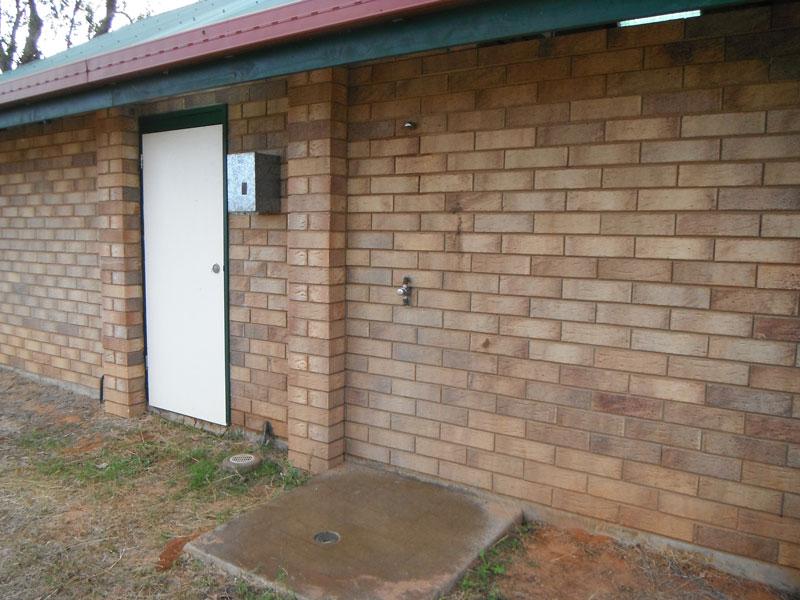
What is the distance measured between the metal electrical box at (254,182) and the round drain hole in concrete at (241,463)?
5.43ft

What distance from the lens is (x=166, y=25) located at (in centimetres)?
543

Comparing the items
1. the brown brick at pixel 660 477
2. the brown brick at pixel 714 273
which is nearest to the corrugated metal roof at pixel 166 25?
the brown brick at pixel 714 273

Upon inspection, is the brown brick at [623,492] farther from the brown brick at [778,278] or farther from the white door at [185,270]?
the white door at [185,270]

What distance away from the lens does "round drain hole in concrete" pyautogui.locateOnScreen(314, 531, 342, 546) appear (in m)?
3.13

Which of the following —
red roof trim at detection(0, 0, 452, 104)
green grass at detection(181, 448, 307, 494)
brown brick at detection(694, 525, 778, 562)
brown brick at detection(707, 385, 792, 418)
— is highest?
red roof trim at detection(0, 0, 452, 104)

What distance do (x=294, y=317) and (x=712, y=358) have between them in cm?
246

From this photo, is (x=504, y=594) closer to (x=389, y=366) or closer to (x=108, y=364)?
(x=389, y=366)

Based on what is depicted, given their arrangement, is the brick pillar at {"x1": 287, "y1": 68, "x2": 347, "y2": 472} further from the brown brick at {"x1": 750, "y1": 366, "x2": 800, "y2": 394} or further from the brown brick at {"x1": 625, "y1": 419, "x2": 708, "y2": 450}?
the brown brick at {"x1": 750, "y1": 366, "x2": 800, "y2": 394}

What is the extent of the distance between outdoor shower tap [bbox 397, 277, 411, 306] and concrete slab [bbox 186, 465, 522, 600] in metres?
1.10

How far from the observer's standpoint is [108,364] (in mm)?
5422

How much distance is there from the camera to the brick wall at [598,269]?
2.79 meters

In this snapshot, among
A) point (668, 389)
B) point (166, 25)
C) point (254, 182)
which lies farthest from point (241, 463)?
Answer: point (166, 25)

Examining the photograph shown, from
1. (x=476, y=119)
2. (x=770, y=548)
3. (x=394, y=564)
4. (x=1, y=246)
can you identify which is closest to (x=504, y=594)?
(x=394, y=564)

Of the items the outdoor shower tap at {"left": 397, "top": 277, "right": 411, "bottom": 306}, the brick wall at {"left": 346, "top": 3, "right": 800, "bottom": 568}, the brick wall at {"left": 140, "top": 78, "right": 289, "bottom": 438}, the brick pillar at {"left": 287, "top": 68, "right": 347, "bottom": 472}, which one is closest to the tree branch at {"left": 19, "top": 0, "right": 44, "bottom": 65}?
the brick wall at {"left": 140, "top": 78, "right": 289, "bottom": 438}
